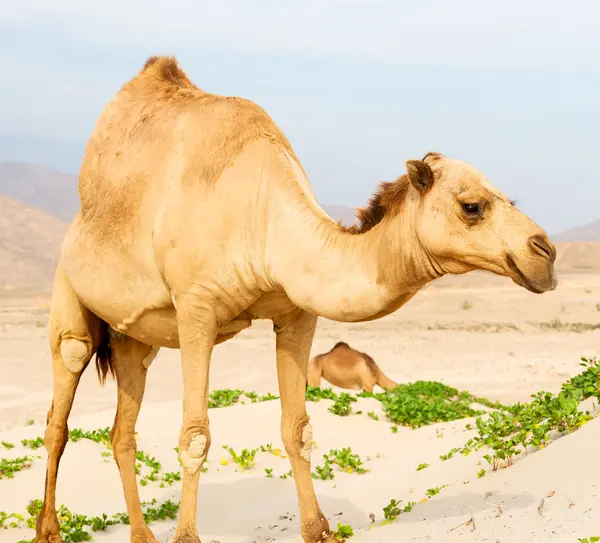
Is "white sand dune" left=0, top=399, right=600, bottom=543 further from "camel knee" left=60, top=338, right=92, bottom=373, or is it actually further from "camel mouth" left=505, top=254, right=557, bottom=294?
"camel knee" left=60, top=338, right=92, bottom=373

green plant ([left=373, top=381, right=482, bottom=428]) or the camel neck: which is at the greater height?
green plant ([left=373, top=381, right=482, bottom=428])

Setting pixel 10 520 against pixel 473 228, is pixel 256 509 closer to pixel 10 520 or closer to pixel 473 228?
pixel 10 520

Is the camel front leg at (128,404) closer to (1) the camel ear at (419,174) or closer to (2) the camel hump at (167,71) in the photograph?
(2) the camel hump at (167,71)

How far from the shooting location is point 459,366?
1703cm

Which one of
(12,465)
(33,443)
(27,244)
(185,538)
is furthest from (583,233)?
(185,538)

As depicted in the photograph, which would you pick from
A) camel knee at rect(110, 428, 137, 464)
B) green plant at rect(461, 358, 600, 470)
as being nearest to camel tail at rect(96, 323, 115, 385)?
camel knee at rect(110, 428, 137, 464)

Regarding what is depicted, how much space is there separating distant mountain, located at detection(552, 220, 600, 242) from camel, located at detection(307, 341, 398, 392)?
145 meters

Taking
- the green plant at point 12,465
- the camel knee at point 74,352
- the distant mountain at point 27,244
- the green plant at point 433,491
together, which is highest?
the distant mountain at point 27,244

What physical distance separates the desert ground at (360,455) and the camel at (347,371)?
4.36 feet

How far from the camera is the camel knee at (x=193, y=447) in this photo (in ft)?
17.5

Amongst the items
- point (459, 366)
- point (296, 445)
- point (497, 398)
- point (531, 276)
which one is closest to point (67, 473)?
point (296, 445)

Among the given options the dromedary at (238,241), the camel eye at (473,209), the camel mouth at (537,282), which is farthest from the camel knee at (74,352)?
the camel mouth at (537,282)

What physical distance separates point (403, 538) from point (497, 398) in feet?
29.6

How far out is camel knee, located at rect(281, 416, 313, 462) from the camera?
577 centimetres
